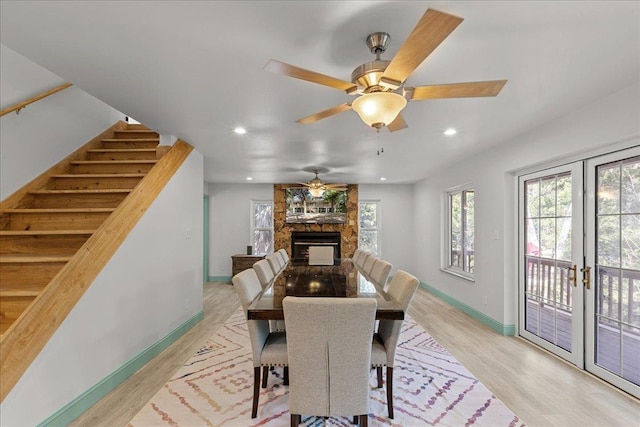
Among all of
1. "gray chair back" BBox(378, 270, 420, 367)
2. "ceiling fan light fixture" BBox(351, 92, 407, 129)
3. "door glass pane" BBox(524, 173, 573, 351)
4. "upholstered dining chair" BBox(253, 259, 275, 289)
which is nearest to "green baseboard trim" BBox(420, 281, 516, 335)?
"door glass pane" BBox(524, 173, 573, 351)

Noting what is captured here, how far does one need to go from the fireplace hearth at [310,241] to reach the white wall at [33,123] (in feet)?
14.7

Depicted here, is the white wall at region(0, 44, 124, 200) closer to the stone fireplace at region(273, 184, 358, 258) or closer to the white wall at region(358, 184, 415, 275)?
the stone fireplace at region(273, 184, 358, 258)

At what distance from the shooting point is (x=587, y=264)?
9.15 feet

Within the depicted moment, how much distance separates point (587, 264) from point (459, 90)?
90.3 inches

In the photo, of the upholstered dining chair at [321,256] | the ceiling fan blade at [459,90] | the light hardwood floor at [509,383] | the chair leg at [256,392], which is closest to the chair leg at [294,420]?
the chair leg at [256,392]

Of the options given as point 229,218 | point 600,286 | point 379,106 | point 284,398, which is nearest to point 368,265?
point 284,398

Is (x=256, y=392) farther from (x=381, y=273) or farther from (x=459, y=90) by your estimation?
(x=459, y=90)

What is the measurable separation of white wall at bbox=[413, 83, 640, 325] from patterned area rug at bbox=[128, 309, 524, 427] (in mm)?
1347

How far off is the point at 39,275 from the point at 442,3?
3080 mm

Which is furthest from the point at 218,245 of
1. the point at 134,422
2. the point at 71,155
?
the point at 134,422

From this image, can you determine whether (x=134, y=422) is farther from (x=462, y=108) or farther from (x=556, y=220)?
(x=556, y=220)

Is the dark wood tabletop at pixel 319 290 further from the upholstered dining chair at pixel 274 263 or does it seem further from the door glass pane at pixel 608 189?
the door glass pane at pixel 608 189

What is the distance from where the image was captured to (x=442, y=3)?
1.38 m

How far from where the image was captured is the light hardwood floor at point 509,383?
7.04ft
